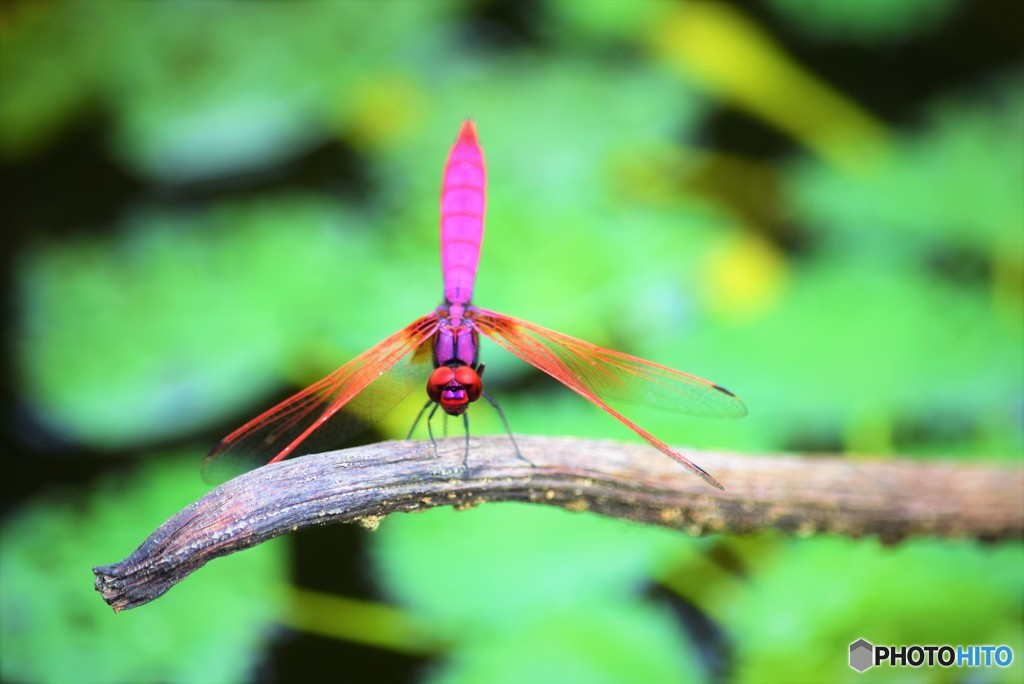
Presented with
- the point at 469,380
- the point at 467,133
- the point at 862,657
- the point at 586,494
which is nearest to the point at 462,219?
the point at 467,133

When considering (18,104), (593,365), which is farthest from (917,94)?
(18,104)

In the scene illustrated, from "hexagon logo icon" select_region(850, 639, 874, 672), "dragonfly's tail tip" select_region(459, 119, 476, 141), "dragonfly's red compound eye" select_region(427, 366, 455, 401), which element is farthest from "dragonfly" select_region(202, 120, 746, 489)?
"hexagon logo icon" select_region(850, 639, 874, 672)

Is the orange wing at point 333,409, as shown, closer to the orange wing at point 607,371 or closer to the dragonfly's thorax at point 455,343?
the dragonfly's thorax at point 455,343

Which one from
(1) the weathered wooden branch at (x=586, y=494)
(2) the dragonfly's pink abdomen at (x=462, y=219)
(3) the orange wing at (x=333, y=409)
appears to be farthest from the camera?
(2) the dragonfly's pink abdomen at (x=462, y=219)

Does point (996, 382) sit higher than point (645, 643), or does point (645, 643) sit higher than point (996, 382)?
point (996, 382)

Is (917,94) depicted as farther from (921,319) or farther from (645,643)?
(645,643)

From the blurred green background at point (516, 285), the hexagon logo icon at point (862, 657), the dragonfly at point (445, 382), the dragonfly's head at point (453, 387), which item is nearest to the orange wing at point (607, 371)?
the dragonfly at point (445, 382)
